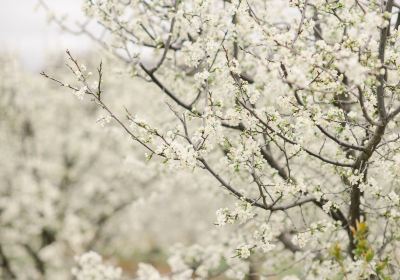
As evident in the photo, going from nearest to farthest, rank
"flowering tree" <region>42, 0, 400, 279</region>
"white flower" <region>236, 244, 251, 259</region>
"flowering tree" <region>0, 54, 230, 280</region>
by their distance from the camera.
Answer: "flowering tree" <region>42, 0, 400, 279</region> < "white flower" <region>236, 244, 251, 259</region> < "flowering tree" <region>0, 54, 230, 280</region>

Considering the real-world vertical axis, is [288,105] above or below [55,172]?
below

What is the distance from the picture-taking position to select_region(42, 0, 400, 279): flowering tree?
371 centimetres

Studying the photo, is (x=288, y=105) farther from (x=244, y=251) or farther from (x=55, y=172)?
(x=55, y=172)

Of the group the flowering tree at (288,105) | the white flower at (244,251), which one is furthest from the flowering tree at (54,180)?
the white flower at (244,251)

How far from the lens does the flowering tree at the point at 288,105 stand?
3.71 metres

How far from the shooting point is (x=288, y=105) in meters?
4.15

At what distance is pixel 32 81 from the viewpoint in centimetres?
1612

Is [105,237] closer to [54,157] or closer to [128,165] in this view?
[54,157]

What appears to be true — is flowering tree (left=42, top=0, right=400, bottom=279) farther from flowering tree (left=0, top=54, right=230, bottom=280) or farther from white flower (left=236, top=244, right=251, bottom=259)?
flowering tree (left=0, top=54, right=230, bottom=280)

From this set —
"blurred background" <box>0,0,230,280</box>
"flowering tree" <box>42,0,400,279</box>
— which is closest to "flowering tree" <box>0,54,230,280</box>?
"blurred background" <box>0,0,230,280</box>

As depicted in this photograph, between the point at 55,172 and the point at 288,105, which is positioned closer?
the point at 288,105

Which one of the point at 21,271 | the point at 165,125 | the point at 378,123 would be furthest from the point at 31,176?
the point at 378,123

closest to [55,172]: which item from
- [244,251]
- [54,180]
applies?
[54,180]

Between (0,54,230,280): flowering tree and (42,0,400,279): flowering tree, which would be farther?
(0,54,230,280): flowering tree
